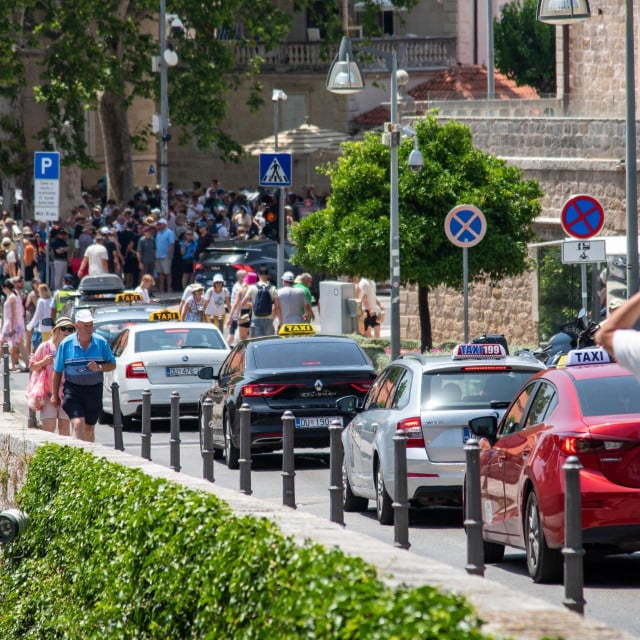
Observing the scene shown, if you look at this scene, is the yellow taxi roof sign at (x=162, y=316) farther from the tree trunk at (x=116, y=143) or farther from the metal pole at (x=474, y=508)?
the tree trunk at (x=116, y=143)

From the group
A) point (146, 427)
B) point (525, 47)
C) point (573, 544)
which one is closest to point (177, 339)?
point (146, 427)

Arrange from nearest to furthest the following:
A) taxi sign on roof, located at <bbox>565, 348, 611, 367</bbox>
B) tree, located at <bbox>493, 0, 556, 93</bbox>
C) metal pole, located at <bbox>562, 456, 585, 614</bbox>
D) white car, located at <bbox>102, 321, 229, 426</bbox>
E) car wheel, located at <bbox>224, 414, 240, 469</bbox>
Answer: metal pole, located at <bbox>562, 456, 585, 614</bbox>
taxi sign on roof, located at <bbox>565, 348, 611, 367</bbox>
car wheel, located at <bbox>224, 414, 240, 469</bbox>
white car, located at <bbox>102, 321, 229, 426</bbox>
tree, located at <bbox>493, 0, 556, 93</bbox>

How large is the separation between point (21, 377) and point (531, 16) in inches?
1799

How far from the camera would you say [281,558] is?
6062mm

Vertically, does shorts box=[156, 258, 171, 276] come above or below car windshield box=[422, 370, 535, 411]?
above

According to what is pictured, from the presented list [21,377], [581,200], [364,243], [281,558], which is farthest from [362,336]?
[281,558]

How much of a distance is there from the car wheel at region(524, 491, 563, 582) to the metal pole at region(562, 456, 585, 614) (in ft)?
3.88

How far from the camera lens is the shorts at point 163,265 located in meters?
41.3

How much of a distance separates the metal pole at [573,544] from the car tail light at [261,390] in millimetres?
9108

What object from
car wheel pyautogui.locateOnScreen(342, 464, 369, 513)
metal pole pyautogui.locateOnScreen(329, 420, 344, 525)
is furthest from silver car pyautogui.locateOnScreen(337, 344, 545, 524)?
metal pole pyautogui.locateOnScreen(329, 420, 344, 525)

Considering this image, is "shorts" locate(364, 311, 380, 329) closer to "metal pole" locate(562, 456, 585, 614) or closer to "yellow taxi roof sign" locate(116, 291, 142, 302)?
"yellow taxi roof sign" locate(116, 291, 142, 302)

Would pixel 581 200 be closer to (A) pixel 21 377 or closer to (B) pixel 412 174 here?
(B) pixel 412 174

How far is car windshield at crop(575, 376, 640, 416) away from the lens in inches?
400

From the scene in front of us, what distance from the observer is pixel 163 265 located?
136ft
